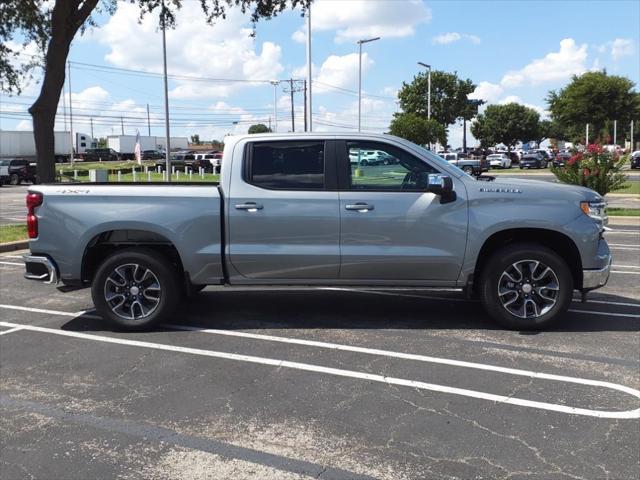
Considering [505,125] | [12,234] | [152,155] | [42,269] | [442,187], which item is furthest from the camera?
[505,125]

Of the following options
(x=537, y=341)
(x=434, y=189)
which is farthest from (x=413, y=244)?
(x=537, y=341)

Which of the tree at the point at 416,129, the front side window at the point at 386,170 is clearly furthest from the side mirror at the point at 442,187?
the tree at the point at 416,129

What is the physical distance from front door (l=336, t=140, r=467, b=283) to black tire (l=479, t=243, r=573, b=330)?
37 cm

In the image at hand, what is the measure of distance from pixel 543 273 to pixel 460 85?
220ft

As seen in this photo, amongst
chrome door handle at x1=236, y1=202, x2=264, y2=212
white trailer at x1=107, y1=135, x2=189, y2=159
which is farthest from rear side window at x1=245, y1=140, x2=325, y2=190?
white trailer at x1=107, y1=135, x2=189, y2=159

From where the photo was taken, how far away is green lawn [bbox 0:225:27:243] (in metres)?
12.5

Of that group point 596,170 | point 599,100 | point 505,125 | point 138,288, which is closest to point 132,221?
point 138,288

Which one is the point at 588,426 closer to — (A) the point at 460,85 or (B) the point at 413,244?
(B) the point at 413,244

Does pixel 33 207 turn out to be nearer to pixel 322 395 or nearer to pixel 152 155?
pixel 322 395

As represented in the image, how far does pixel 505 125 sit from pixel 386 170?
9132 cm

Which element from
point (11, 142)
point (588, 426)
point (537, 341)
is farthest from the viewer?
point (11, 142)

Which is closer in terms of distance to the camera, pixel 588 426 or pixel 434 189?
pixel 588 426

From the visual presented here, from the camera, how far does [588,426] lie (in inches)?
153

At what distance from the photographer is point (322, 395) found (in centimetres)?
445
